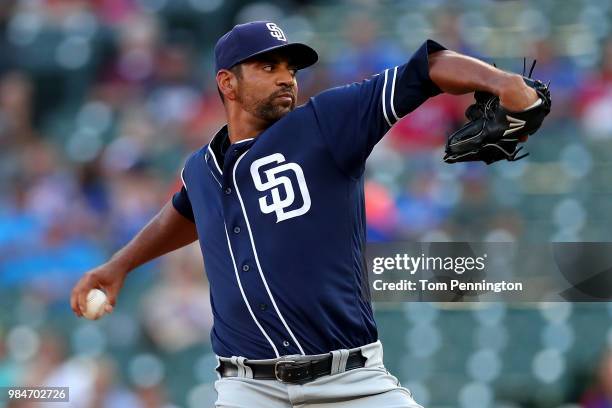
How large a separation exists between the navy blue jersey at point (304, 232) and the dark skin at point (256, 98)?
15 centimetres

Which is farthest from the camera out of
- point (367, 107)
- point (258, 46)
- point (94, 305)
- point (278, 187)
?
point (94, 305)

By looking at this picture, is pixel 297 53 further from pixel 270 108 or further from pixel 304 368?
pixel 304 368

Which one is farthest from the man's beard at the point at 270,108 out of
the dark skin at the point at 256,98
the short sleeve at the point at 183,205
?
the short sleeve at the point at 183,205

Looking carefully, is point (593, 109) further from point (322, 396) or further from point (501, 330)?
point (322, 396)

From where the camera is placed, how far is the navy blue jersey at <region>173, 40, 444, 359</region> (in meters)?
2.78

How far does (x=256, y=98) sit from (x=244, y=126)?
11cm

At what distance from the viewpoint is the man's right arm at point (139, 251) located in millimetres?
3424

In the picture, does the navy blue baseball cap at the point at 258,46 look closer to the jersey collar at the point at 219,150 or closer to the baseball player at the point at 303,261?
the baseball player at the point at 303,261

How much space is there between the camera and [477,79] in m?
2.37

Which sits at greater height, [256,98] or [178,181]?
[178,181]

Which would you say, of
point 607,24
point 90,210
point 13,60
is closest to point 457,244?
point 607,24

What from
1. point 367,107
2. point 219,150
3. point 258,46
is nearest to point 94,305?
point 219,150

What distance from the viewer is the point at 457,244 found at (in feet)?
16.2

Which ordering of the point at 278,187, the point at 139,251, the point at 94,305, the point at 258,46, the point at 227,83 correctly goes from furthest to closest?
the point at 139,251, the point at 94,305, the point at 227,83, the point at 258,46, the point at 278,187
